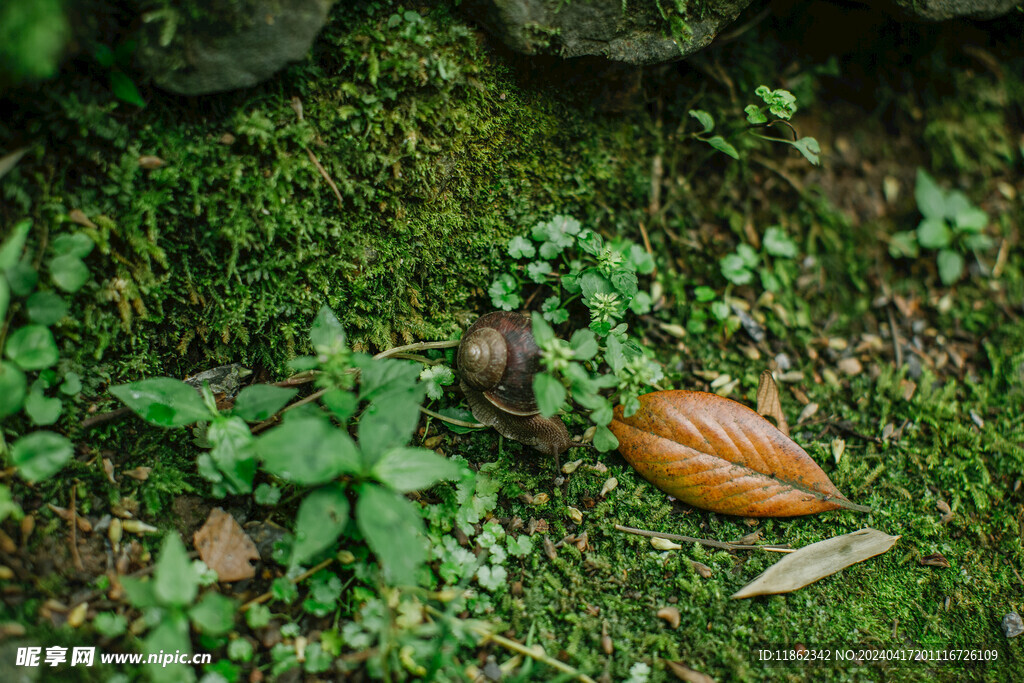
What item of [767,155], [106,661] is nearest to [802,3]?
[767,155]

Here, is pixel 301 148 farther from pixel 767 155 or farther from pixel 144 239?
pixel 767 155

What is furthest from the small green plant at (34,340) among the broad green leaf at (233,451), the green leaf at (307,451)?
the green leaf at (307,451)

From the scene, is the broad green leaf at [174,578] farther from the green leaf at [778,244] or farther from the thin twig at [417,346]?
the green leaf at [778,244]

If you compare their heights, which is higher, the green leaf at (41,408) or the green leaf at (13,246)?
the green leaf at (13,246)

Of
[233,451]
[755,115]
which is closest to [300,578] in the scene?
[233,451]

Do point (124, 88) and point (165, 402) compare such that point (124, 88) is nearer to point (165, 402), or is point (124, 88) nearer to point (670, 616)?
point (165, 402)

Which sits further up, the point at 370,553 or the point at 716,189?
the point at 716,189

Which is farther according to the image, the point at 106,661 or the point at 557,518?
the point at 557,518
